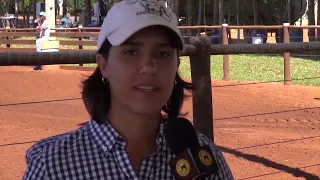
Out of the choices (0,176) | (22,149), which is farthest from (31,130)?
(0,176)

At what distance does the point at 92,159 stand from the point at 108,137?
79 millimetres

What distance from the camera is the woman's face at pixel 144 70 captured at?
154cm

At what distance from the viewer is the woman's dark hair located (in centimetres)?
169

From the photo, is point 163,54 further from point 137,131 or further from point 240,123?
point 240,123

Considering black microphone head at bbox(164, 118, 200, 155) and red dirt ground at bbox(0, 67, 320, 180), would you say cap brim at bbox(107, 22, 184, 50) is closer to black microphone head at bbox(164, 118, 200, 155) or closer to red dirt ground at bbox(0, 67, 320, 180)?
black microphone head at bbox(164, 118, 200, 155)

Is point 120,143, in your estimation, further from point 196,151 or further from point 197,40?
point 197,40

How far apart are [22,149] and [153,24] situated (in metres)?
5.42

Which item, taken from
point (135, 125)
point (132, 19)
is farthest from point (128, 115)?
point (132, 19)

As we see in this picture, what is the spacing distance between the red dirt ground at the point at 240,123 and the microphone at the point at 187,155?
1.13 m

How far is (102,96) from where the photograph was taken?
5.74 ft

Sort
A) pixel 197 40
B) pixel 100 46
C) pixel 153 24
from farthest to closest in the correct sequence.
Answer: pixel 197 40 < pixel 100 46 < pixel 153 24

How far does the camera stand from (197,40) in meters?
3.34

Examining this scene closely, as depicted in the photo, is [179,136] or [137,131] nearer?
[179,136]

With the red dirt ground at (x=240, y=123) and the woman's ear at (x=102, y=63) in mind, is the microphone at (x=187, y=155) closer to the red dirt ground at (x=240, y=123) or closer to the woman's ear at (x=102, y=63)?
the woman's ear at (x=102, y=63)
